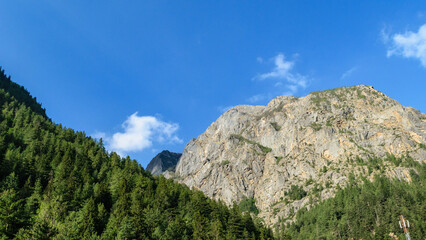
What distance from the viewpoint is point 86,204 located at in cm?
6838

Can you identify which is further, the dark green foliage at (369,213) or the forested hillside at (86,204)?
the dark green foliage at (369,213)

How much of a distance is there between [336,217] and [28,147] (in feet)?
566

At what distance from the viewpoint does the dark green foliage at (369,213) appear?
424 feet

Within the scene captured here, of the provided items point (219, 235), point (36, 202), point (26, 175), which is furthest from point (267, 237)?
point (26, 175)

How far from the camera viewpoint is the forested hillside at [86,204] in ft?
173

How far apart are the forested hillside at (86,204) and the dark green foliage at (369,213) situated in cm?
4477

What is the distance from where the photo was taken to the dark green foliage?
424 ft

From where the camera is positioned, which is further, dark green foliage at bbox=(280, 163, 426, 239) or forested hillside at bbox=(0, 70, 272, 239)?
dark green foliage at bbox=(280, 163, 426, 239)

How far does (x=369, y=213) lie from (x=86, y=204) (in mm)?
146724

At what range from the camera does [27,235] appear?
4028 centimetres

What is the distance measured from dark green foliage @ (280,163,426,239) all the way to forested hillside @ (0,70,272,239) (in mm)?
44773

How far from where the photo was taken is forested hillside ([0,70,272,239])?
173 ft

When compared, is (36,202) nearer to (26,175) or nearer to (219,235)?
(26,175)

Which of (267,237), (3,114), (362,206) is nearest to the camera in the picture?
(267,237)
